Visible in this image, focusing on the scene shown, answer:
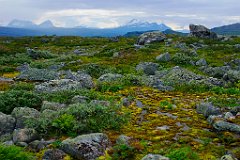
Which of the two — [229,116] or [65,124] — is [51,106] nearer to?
[65,124]

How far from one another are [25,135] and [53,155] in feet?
4.94

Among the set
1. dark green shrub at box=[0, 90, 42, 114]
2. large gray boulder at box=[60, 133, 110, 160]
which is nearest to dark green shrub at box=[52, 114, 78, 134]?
large gray boulder at box=[60, 133, 110, 160]

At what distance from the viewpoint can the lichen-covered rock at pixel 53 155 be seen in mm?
10984

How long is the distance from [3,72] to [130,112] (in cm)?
1951

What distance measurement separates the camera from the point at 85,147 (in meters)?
11.2

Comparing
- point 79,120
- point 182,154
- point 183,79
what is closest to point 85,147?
point 79,120

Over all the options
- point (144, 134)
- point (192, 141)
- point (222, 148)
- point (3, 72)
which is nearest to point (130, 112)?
point (144, 134)

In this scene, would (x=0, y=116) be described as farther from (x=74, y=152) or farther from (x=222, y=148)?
(x=222, y=148)

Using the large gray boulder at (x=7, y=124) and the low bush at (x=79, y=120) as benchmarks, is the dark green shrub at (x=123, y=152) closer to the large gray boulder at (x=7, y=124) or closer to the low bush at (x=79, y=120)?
the low bush at (x=79, y=120)

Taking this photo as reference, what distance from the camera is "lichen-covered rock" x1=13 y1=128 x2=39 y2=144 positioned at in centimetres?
1195

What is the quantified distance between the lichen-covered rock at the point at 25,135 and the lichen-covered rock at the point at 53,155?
1.23 m

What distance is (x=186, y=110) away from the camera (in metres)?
16.9

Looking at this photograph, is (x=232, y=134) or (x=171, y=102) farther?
(x=171, y=102)

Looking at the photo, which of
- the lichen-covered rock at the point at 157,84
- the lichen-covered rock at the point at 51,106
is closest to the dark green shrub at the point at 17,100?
the lichen-covered rock at the point at 51,106
